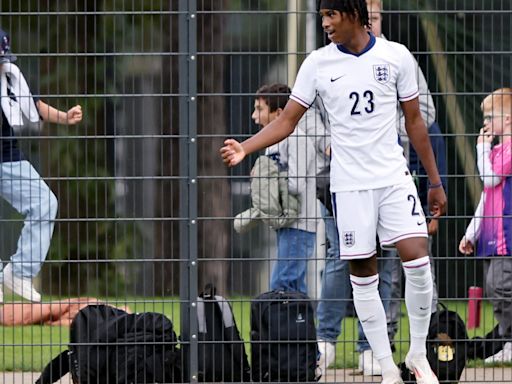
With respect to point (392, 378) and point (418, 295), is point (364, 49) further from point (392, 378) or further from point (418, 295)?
point (392, 378)

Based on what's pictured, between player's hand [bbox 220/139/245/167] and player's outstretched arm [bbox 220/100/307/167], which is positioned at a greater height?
player's outstretched arm [bbox 220/100/307/167]

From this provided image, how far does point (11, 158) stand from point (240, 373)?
5.92 feet

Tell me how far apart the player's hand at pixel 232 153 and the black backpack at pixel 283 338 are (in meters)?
1.54

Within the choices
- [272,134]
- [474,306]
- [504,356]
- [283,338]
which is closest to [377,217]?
[272,134]

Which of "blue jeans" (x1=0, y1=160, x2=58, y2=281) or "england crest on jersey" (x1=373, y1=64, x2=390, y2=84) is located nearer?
"england crest on jersey" (x1=373, y1=64, x2=390, y2=84)

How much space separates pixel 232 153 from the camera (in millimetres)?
6449

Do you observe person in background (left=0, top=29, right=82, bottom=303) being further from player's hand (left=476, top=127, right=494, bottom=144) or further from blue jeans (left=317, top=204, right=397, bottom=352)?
player's hand (left=476, top=127, right=494, bottom=144)

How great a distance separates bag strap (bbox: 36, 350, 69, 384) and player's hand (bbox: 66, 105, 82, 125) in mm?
1301

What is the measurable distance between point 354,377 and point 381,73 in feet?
A: 7.31

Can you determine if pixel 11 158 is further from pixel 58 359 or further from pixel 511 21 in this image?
pixel 511 21

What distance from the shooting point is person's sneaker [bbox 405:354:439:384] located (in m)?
6.82

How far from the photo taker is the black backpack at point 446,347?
774 centimetres

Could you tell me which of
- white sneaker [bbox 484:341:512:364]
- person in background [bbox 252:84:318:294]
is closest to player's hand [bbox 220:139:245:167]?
person in background [bbox 252:84:318:294]

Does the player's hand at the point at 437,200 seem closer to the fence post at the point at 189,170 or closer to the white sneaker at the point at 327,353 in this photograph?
the fence post at the point at 189,170
